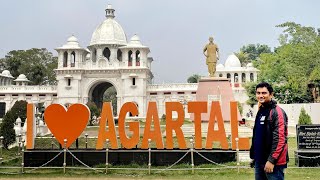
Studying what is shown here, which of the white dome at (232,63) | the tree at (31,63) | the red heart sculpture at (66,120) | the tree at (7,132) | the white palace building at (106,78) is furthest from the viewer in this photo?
the tree at (31,63)

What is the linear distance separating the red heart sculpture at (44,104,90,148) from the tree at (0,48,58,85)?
52394 millimetres

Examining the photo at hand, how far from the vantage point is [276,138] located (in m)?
4.61

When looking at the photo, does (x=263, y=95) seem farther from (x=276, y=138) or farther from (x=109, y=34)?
(x=109, y=34)

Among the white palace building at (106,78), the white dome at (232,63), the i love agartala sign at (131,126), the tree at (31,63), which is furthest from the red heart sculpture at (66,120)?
the tree at (31,63)

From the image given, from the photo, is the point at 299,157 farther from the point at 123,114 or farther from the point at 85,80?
the point at 85,80

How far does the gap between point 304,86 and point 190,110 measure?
22344 mm

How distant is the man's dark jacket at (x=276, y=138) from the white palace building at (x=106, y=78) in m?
39.8

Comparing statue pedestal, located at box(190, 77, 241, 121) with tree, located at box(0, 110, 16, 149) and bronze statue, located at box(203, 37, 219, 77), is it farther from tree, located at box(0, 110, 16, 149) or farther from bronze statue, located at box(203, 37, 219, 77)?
tree, located at box(0, 110, 16, 149)

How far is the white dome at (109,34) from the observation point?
49.8m

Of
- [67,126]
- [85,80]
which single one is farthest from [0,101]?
[67,126]

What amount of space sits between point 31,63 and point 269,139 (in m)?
63.5

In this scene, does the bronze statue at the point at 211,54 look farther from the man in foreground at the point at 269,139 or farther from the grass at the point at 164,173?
the man in foreground at the point at 269,139

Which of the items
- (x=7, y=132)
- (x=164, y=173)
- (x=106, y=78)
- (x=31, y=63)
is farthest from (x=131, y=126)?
(x=31, y=63)

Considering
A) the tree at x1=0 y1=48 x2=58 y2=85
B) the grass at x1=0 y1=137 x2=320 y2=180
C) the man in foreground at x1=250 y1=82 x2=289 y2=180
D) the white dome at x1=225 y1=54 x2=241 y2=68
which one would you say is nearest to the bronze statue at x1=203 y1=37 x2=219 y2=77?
the grass at x1=0 y1=137 x2=320 y2=180
